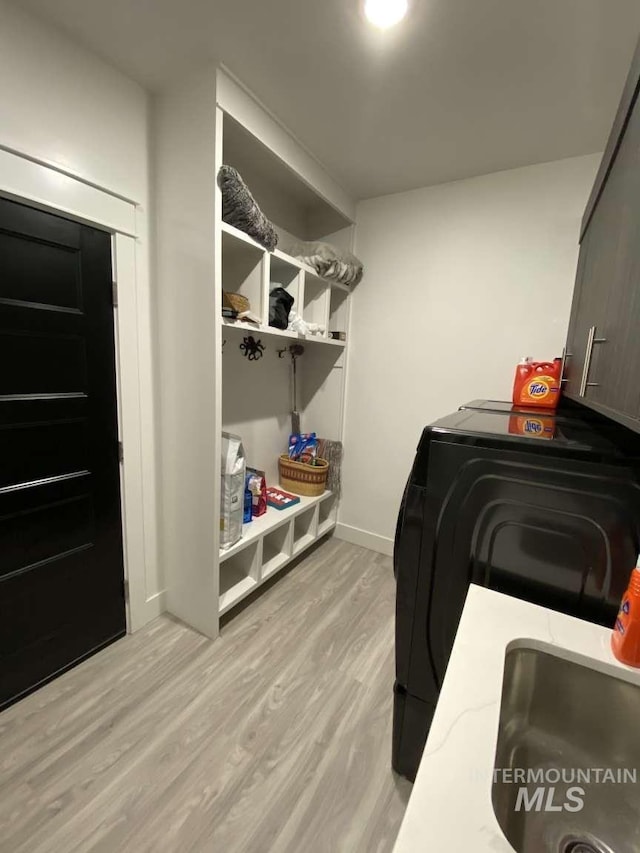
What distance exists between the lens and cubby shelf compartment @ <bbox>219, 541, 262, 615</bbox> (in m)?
1.83

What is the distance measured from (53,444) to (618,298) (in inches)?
71.5

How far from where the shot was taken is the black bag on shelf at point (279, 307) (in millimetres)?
1855

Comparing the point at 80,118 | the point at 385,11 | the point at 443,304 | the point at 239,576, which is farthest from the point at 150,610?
the point at 385,11

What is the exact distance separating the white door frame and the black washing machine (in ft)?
4.25

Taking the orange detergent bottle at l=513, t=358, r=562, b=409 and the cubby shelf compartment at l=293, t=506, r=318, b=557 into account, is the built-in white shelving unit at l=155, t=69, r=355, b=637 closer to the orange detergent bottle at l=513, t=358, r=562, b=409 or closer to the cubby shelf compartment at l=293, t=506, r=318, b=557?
the cubby shelf compartment at l=293, t=506, r=318, b=557

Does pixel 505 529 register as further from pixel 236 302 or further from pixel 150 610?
pixel 150 610

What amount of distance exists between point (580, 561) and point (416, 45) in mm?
1694

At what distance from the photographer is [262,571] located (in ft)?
6.68

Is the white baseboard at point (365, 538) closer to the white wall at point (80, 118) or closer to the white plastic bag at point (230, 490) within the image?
the white plastic bag at point (230, 490)

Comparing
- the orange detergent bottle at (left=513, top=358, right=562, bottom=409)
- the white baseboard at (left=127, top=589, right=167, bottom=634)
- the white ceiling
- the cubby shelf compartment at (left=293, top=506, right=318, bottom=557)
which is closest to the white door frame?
the white baseboard at (left=127, top=589, right=167, bottom=634)

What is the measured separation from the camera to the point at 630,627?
2.14ft

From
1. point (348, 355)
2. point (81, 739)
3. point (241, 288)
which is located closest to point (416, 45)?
point (241, 288)

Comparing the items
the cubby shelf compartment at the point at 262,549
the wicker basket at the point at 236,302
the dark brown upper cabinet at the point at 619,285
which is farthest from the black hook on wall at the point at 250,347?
the dark brown upper cabinet at the point at 619,285

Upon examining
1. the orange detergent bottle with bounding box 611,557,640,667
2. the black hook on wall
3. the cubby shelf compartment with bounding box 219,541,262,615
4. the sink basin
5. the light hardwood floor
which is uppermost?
the black hook on wall
